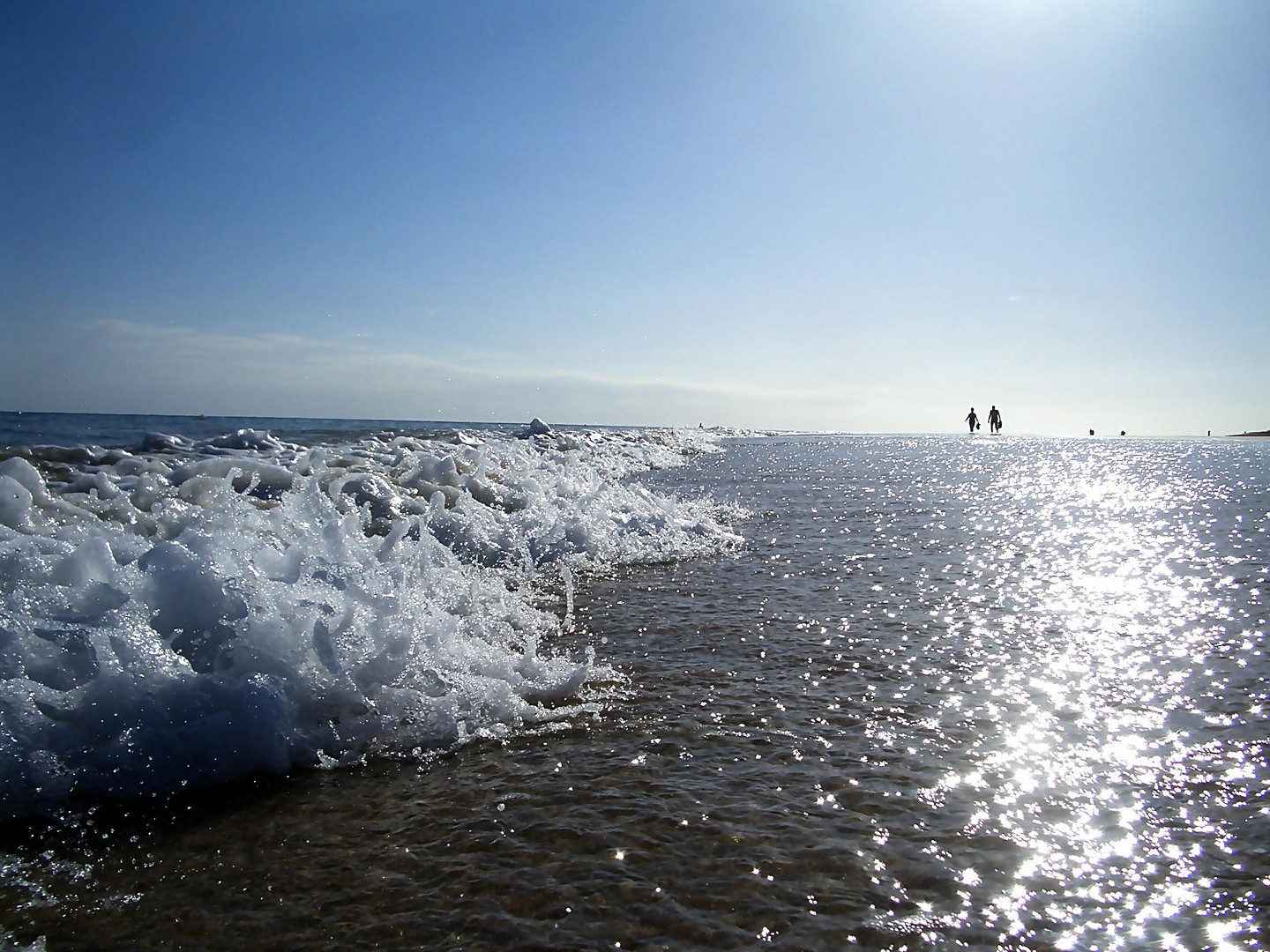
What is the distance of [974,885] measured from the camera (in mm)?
2695

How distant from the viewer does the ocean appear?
2.55 meters

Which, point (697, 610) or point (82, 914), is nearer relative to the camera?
point (82, 914)

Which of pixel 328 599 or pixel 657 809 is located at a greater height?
pixel 328 599

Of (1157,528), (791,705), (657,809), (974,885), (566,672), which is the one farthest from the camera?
(1157,528)

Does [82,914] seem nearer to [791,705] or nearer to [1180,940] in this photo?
[791,705]

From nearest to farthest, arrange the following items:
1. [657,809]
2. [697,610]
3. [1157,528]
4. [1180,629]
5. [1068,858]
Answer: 1. [1068,858]
2. [657,809]
3. [1180,629]
4. [697,610]
5. [1157,528]

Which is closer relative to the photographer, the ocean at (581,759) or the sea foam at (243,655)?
the ocean at (581,759)

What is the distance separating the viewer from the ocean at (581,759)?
8.38 feet

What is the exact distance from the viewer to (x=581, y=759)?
371cm

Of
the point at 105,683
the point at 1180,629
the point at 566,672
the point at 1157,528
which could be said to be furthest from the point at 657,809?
the point at 1157,528

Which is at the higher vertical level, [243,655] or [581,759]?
[243,655]

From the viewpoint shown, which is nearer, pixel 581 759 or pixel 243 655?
pixel 581 759

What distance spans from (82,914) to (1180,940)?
3782 mm

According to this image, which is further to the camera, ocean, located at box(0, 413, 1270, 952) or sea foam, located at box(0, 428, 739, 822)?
sea foam, located at box(0, 428, 739, 822)
